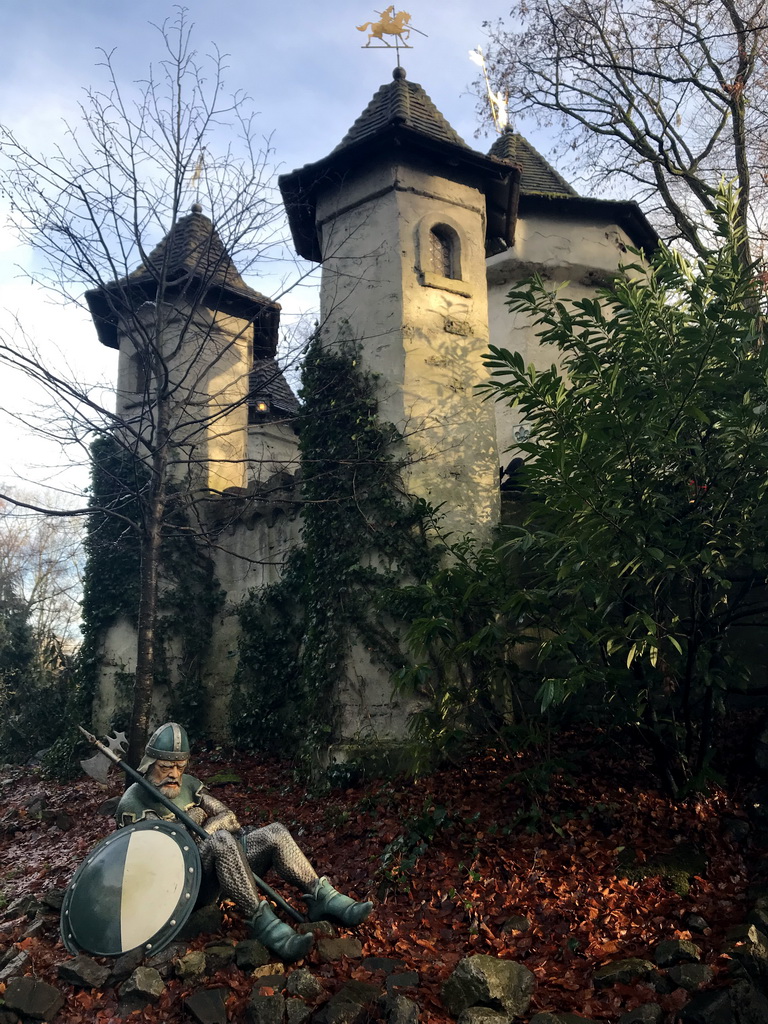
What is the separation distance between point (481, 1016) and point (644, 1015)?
0.84 metres

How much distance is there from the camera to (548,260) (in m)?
14.2

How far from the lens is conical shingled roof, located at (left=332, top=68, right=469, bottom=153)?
397 inches

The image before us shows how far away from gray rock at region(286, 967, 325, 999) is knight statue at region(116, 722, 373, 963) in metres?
0.17

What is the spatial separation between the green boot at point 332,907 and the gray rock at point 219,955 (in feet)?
1.76

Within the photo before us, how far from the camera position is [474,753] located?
7.91 m

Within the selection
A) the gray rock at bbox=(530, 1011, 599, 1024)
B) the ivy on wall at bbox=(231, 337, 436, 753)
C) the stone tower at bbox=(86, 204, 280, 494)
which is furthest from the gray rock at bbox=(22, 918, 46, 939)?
the stone tower at bbox=(86, 204, 280, 494)

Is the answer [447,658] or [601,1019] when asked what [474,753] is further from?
[601,1019]

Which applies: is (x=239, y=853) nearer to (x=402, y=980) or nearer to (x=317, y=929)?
(x=317, y=929)

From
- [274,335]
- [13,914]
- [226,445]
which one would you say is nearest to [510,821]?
[13,914]

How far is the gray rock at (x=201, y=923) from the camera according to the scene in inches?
198

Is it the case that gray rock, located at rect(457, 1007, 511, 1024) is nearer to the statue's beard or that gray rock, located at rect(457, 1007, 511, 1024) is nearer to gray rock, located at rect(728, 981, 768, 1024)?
gray rock, located at rect(728, 981, 768, 1024)

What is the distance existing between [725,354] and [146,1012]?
556cm

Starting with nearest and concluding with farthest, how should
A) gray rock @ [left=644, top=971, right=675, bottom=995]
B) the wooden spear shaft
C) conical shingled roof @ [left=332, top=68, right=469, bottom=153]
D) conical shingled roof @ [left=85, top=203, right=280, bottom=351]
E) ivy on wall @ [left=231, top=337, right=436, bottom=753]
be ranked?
gray rock @ [left=644, top=971, right=675, bottom=995] < the wooden spear shaft < ivy on wall @ [left=231, top=337, right=436, bottom=753] < conical shingled roof @ [left=332, top=68, right=469, bottom=153] < conical shingled roof @ [left=85, top=203, right=280, bottom=351]

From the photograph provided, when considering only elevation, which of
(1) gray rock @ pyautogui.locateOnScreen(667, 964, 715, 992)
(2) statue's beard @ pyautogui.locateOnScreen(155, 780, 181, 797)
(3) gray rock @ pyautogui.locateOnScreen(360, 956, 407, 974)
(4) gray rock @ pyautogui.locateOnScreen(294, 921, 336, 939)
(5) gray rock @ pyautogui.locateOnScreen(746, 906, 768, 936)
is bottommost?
(3) gray rock @ pyautogui.locateOnScreen(360, 956, 407, 974)
